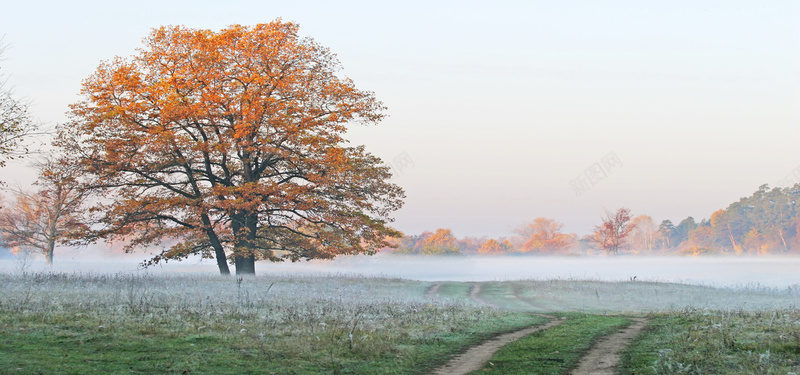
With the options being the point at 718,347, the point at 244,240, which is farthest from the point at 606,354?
the point at 244,240

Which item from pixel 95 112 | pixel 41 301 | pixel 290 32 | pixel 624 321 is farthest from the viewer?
pixel 290 32

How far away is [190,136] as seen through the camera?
117ft

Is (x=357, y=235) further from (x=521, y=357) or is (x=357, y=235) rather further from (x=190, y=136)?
(x=521, y=357)

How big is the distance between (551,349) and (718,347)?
338 cm

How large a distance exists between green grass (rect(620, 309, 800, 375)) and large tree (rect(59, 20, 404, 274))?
65.7 ft

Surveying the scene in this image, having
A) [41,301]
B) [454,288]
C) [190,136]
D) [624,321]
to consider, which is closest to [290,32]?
[190,136]

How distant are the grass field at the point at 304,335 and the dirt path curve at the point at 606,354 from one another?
0.29 metres

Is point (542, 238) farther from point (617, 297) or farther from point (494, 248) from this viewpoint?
point (617, 297)

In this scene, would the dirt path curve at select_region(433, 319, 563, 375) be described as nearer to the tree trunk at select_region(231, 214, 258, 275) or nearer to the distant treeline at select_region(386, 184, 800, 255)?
the tree trunk at select_region(231, 214, 258, 275)

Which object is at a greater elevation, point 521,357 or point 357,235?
point 357,235

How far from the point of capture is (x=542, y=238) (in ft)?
487

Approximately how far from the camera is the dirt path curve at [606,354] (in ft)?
38.9

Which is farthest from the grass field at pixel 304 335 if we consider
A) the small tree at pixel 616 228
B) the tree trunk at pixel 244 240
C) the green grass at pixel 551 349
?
the small tree at pixel 616 228

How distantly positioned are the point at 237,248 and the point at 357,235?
21.5ft
